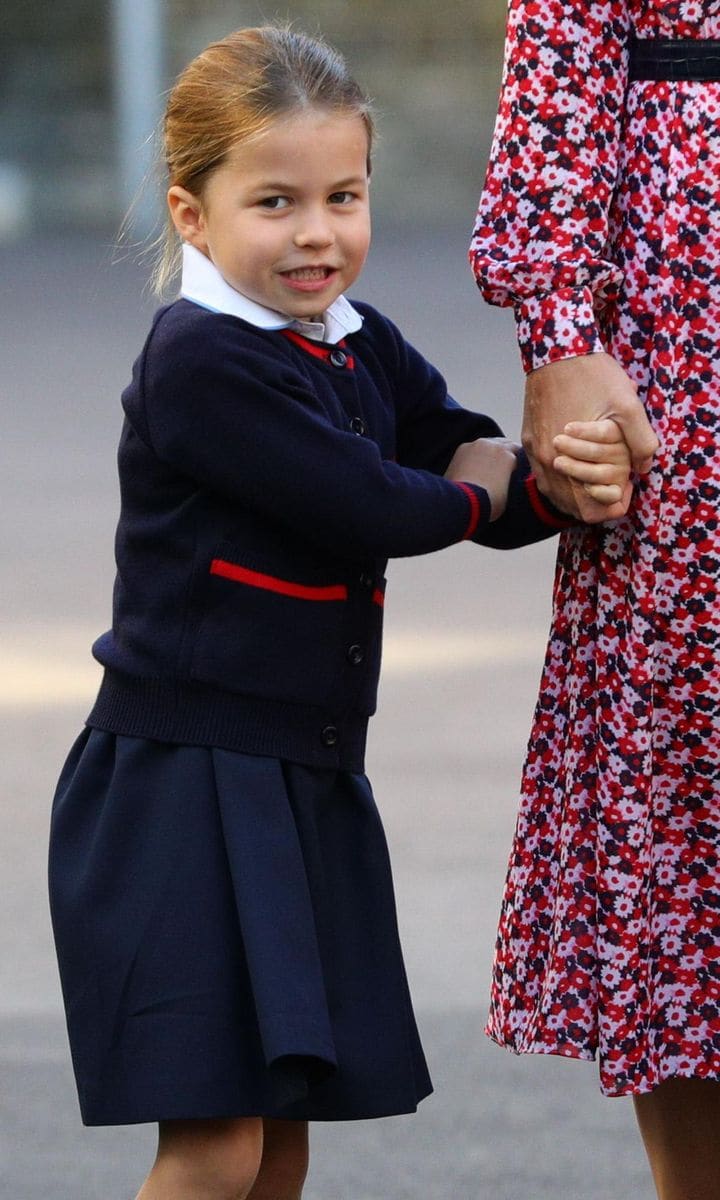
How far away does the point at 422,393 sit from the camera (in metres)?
2.38

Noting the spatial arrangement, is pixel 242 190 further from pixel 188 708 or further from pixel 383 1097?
pixel 383 1097

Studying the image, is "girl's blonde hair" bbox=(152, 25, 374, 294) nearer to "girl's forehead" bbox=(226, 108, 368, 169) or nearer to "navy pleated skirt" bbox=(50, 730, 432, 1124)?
"girl's forehead" bbox=(226, 108, 368, 169)

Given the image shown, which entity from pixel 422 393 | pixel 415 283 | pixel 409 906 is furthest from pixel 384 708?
pixel 415 283

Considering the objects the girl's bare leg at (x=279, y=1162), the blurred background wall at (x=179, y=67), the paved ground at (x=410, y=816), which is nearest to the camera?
the girl's bare leg at (x=279, y=1162)

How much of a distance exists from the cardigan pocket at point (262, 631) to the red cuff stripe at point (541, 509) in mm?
248

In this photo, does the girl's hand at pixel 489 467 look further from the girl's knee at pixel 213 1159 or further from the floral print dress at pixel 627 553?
the girl's knee at pixel 213 1159

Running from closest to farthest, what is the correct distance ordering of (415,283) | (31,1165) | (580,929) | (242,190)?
(242,190), (580,929), (31,1165), (415,283)

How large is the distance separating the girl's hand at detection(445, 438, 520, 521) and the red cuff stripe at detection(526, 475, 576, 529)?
0.03m

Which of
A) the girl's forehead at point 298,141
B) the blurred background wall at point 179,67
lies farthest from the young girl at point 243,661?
the blurred background wall at point 179,67

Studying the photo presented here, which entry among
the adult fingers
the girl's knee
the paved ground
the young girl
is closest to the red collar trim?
the young girl

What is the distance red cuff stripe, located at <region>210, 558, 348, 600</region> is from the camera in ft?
6.98

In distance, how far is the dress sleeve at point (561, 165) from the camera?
2.09m

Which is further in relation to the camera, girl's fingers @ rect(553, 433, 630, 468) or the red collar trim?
the red collar trim

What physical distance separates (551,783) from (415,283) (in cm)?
1116
